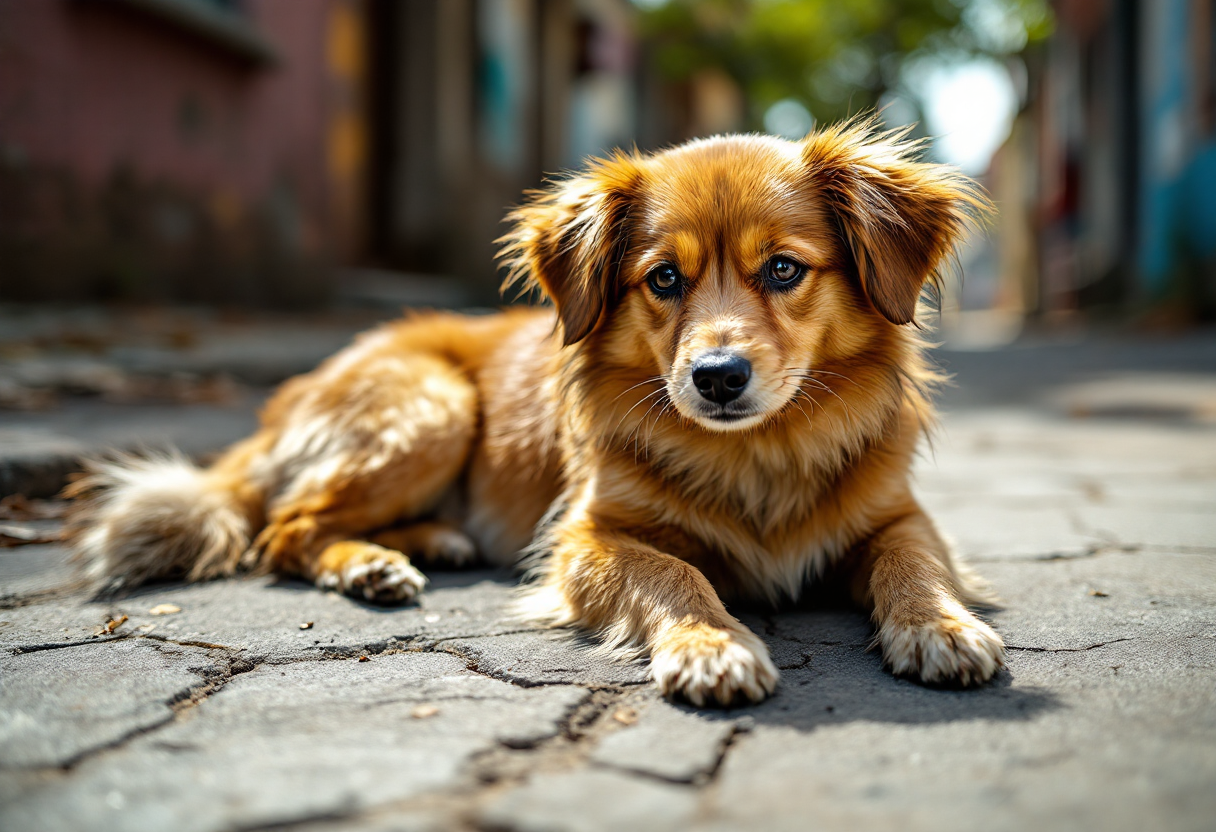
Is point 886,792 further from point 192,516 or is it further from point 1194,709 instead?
point 192,516

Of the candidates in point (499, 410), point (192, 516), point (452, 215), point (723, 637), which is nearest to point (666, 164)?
point (499, 410)

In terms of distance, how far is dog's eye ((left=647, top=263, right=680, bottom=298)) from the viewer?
8.50 ft

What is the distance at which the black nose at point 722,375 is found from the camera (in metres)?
2.17

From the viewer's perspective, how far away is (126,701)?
5.68ft

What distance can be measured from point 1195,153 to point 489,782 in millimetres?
12166

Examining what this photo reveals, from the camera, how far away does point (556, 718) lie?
1.67m

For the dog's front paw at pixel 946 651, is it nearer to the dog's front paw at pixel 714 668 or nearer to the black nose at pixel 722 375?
the dog's front paw at pixel 714 668

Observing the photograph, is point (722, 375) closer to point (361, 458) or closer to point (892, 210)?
point (892, 210)

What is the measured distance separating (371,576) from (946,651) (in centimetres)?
157

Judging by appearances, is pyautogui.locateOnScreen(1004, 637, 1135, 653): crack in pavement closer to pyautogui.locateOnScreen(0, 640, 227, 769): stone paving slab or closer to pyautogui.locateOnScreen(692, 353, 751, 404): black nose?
pyautogui.locateOnScreen(692, 353, 751, 404): black nose

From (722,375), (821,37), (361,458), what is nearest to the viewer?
(722,375)

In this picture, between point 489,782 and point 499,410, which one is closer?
point 489,782

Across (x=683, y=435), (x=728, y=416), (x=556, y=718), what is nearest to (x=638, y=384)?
(x=683, y=435)

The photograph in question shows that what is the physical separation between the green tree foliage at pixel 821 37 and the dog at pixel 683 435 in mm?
21172
